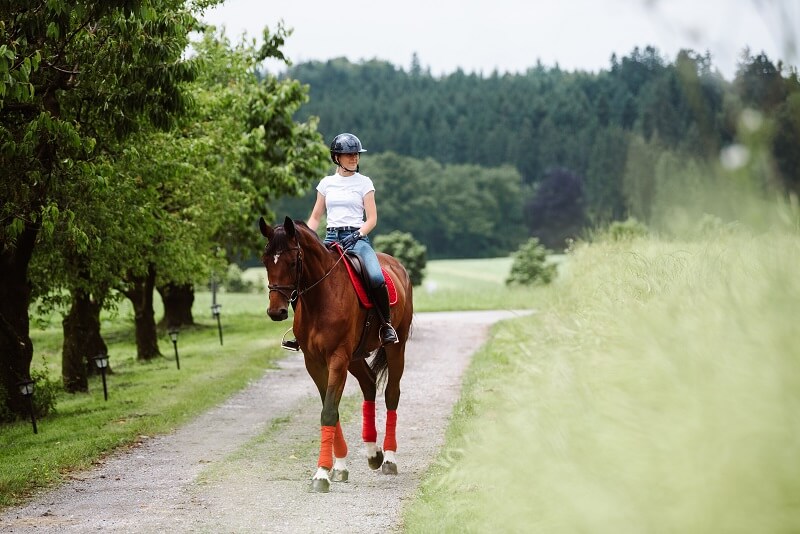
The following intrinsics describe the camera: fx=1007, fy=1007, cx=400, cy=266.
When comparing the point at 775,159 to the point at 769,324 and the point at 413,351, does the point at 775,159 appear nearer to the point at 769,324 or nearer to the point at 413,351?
the point at 769,324

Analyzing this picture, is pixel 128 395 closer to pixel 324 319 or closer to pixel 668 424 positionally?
pixel 324 319

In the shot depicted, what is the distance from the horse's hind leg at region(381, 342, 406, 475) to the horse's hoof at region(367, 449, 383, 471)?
55 mm

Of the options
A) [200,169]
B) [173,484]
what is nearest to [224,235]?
[200,169]

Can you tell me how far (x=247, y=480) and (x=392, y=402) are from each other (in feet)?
5.97

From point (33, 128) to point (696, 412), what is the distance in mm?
10200

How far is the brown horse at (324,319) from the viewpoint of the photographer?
980 centimetres

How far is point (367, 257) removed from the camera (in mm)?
10781

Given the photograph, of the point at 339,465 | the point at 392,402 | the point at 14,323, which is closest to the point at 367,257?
the point at 392,402

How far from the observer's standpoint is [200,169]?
24.1 meters

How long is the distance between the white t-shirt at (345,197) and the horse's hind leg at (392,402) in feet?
5.43

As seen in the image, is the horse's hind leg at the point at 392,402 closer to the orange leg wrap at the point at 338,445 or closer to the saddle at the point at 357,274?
the orange leg wrap at the point at 338,445

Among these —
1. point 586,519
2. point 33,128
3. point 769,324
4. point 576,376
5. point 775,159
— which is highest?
point 33,128

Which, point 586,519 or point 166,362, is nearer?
point 586,519

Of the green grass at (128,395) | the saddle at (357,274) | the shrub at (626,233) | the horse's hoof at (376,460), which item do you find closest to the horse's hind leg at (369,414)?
the horse's hoof at (376,460)
